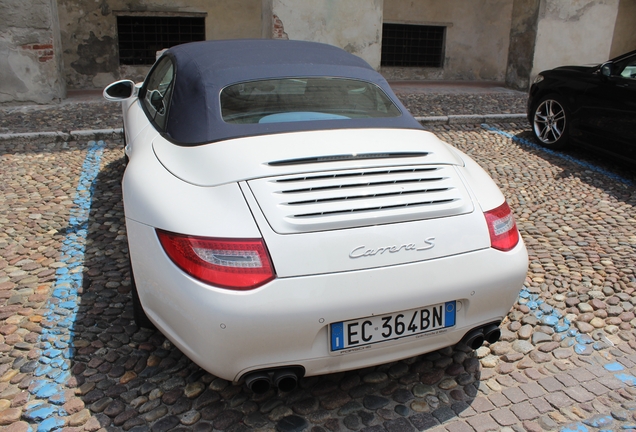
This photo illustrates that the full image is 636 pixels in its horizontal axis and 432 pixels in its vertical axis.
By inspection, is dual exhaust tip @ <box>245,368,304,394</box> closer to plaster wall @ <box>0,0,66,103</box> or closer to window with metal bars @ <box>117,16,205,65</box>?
plaster wall @ <box>0,0,66,103</box>

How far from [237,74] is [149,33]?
9773 mm

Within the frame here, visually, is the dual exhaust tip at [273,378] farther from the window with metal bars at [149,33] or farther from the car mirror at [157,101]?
the window with metal bars at [149,33]

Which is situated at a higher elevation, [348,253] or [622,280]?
[348,253]

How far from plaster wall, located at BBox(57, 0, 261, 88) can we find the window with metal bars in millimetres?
171

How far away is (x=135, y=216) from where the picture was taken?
2.57 meters

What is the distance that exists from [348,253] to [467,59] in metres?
12.8

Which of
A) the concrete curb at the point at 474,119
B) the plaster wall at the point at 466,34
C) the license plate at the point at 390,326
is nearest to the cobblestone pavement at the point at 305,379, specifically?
the license plate at the point at 390,326

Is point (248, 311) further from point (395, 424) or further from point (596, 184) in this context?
point (596, 184)

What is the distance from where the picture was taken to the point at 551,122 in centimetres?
711

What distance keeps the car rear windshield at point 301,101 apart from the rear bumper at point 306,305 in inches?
35.2

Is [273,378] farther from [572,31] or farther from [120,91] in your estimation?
[572,31]

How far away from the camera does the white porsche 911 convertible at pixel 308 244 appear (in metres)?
2.17

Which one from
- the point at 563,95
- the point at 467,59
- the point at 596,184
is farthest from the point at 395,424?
the point at 467,59

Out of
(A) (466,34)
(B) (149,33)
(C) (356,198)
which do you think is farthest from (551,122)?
(B) (149,33)
